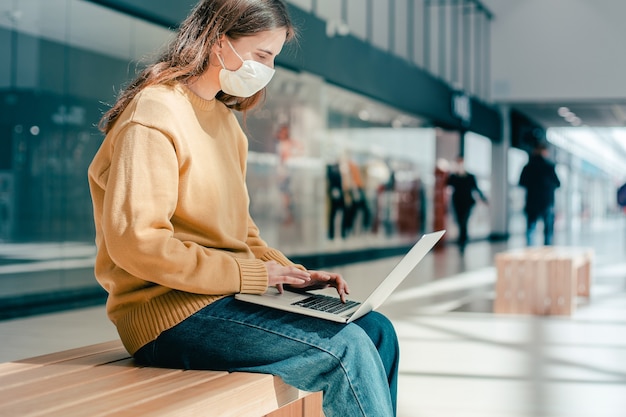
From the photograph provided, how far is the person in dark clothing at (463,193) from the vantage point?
16.9 metres

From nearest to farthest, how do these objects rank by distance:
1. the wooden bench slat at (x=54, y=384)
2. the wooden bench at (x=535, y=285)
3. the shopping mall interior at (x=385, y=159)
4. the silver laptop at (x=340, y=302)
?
the wooden bench slat at (x=54, y=384) < the silver laptop at (x=340, y=302) < the shopping mall interior at (x=385, y=159) < the wooden bench at (x=535, y=285)

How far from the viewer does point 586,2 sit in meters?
19.8

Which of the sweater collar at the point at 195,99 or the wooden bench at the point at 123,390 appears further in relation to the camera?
the sweater collar at the point at 195,99

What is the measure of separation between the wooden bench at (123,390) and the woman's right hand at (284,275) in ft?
0.79

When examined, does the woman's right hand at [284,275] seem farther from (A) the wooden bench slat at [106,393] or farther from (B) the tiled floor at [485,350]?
(B) the tiled floor at [485,350]

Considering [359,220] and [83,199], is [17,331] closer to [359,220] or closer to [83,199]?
[83,199]

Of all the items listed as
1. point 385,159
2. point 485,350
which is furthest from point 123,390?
point 385,159

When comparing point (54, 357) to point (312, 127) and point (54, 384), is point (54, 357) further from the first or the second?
point (312, 127)

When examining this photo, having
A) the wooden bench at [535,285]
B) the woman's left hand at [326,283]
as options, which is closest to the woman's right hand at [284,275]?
the woman's left hand at [326,283]

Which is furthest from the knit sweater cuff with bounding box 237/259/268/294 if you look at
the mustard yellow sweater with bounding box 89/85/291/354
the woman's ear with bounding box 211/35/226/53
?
the woman's ear with bounding box 211/35/226/53

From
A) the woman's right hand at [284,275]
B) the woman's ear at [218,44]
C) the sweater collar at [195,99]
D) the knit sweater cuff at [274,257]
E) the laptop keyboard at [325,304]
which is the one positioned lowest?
the laptop keyboard at [325,304]

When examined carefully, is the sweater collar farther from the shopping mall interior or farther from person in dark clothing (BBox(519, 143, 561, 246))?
person in dark clothing (BBox(519, 143, 561, 246))

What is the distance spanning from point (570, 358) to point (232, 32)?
349 cm

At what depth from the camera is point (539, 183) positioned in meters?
12.7
